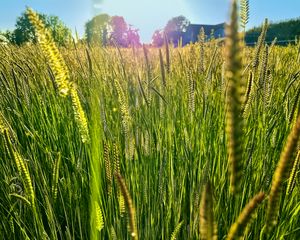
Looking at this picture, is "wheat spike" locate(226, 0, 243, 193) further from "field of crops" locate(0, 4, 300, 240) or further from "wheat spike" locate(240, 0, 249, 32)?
"wheat spike" locate(240, 0, 249, 32)

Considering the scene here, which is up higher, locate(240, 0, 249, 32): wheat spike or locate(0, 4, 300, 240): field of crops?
Answer: locate(240, 0, 249, 32): wheat spike

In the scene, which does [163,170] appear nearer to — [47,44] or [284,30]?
[47,44]

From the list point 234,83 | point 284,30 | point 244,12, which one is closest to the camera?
point 234,83

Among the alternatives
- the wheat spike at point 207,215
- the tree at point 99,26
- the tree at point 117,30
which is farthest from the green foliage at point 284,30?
the wheat spike at point 207,215

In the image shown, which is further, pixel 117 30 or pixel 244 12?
pixel 117 30

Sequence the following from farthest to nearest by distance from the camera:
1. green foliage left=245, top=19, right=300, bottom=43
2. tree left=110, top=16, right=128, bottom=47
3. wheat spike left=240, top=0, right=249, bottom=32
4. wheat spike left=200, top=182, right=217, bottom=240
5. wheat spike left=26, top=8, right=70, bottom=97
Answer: green foliage left=245, top=19, right=300, bottom=43
tree left=110, top=16, right=128, bottom=47
wheat spike left=240, top=0, right=249, bottom=32
wheat spike left=26, top=8, right=70, bottom=97
wheat spike left=200, top=182, right=217, bottom=240

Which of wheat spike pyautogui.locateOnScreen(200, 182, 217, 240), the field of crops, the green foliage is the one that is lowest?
the field of crops

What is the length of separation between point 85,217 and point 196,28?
5172cm

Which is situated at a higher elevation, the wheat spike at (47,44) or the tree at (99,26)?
the tree at (99,26)

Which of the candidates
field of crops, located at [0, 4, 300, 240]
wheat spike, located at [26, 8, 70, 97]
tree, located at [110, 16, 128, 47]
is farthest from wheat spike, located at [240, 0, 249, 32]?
tree, located at [110, 16, 128, 47]

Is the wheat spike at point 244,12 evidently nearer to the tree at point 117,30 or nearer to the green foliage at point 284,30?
the tree at point 117,30

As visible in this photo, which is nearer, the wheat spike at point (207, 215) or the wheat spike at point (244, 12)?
the wheat spike at point (207, 215)

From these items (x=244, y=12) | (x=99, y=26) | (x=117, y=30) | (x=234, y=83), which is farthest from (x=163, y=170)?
(x=117, y=30)

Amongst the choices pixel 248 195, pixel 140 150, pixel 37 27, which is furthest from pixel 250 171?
pixel 37 27
